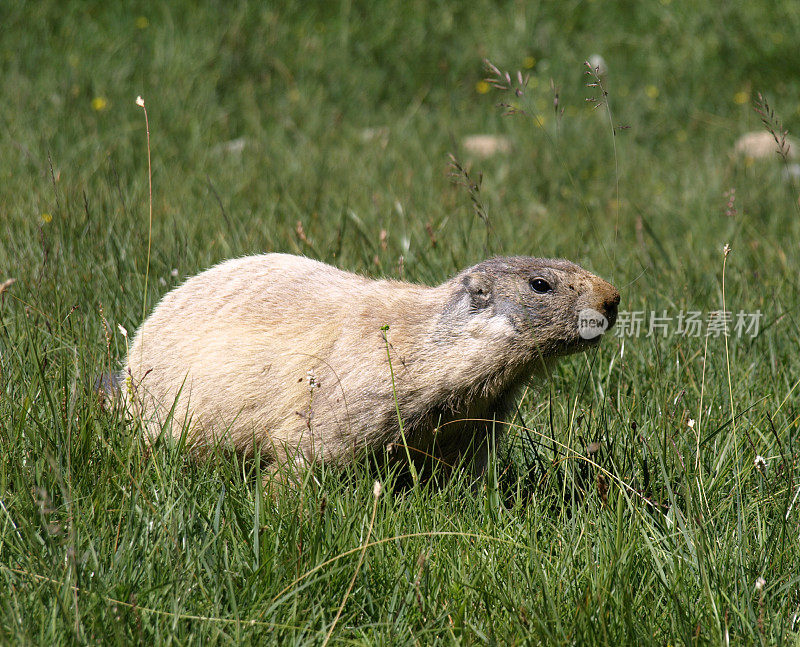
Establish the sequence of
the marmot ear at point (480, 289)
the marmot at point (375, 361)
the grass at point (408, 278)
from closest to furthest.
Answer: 1. the grass at point (408, 278)
2. the marmot at point (375, 361)
3. the marmot ear at point (480, 289)

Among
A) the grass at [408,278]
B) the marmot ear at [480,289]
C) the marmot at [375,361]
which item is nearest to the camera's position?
the grass at [408,278]

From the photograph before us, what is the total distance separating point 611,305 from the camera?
321 centimetres

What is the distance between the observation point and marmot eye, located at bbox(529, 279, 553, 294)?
3.26 meters

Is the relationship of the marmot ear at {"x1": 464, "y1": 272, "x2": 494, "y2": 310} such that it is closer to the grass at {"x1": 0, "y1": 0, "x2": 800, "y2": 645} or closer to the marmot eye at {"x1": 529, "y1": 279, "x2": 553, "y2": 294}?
the marmot eye at {"x1": 529, "y1": 279, "x2": 553, "y2": 294}

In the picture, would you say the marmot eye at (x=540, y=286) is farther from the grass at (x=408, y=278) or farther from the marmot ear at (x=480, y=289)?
the grass at (x=408, y=278)

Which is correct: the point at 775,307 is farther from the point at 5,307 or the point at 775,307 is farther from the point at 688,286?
the point at 5,307

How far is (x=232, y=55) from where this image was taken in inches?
340

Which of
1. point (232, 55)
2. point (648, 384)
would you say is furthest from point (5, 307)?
point (232, 55)

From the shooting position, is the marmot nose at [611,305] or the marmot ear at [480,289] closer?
the marmot nose at [611,305]

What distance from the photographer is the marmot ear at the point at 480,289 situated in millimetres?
3307

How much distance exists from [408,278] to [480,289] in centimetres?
141

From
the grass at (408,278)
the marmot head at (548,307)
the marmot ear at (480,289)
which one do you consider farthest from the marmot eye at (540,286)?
the grass at (408,278)

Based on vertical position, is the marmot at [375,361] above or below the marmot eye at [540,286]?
below

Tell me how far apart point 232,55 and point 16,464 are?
21.9 ft
